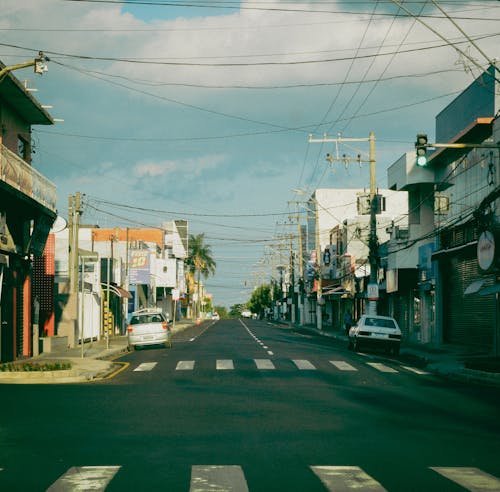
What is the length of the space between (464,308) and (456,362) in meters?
11.2

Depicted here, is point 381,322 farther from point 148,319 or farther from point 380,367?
point 148,319

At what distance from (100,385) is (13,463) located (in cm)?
1072

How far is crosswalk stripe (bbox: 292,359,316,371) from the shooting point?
2596cm

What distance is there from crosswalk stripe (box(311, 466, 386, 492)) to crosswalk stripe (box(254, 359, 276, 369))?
1636 centimetres

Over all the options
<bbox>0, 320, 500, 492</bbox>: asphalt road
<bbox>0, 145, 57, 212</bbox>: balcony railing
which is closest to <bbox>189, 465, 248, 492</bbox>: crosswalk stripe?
<bbox>0, 320, 500, 492</bbox>: asphalt road

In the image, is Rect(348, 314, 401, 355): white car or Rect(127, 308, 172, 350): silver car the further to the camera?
Rect(127, 308, 172, 350): silver car

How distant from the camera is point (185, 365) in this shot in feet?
88.3

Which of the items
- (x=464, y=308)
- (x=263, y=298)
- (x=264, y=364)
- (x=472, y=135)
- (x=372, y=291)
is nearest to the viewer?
(x=264, y=364)

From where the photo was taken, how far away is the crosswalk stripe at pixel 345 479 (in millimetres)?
8602

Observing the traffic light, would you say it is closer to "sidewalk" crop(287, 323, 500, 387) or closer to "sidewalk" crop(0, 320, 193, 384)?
"sidewalk" crop(287, 323, 500, 387)

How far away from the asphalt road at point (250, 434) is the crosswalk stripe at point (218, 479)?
0.8 inches

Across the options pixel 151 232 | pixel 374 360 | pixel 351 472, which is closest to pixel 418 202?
pixel 374 360

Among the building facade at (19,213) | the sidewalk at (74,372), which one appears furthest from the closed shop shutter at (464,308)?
the building facade at (19,213)

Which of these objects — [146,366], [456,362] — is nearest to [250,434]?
[146,366]
